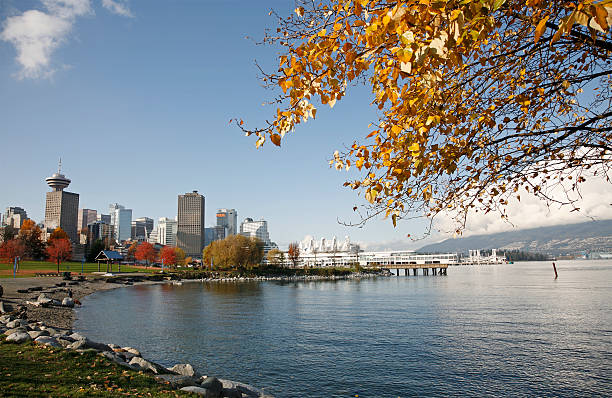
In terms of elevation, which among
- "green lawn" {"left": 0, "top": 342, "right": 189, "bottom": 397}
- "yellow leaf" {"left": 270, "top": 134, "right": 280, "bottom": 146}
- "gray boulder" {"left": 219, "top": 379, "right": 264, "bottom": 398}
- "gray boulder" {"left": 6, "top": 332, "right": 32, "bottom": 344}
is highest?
"yellow leaf" {"left": 270, "top": 134, "right": 280, "bottom": 146}

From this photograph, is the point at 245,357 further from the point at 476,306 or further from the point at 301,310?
the point at 476,306

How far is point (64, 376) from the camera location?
9.11 meters

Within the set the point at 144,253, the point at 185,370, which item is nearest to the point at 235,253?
the point at 144,253

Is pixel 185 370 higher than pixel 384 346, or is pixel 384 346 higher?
pixel 185 370

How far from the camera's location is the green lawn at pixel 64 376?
8031mm

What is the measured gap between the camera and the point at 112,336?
21.4 metres

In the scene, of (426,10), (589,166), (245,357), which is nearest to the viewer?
(426,10)

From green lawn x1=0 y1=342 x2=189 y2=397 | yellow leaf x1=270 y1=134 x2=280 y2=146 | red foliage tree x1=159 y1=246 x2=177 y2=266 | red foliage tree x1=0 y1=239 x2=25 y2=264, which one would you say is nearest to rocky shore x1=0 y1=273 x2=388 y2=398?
green lawn x1=0 y1=342 x2=189 y2=397

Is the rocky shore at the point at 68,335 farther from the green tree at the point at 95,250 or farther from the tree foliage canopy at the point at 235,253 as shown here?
the green tree at the point at 95,250

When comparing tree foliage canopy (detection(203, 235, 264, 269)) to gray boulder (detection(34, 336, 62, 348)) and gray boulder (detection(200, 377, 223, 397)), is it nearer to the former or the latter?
gray boulder (detection(34, 336, 62, 348))

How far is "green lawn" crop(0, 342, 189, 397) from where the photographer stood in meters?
8.03

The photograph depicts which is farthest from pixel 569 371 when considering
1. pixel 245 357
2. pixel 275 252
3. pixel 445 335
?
pixel 275 252

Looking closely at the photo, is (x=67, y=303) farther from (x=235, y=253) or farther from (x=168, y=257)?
(x=168, y=257)

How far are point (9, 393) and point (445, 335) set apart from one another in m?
21.2
